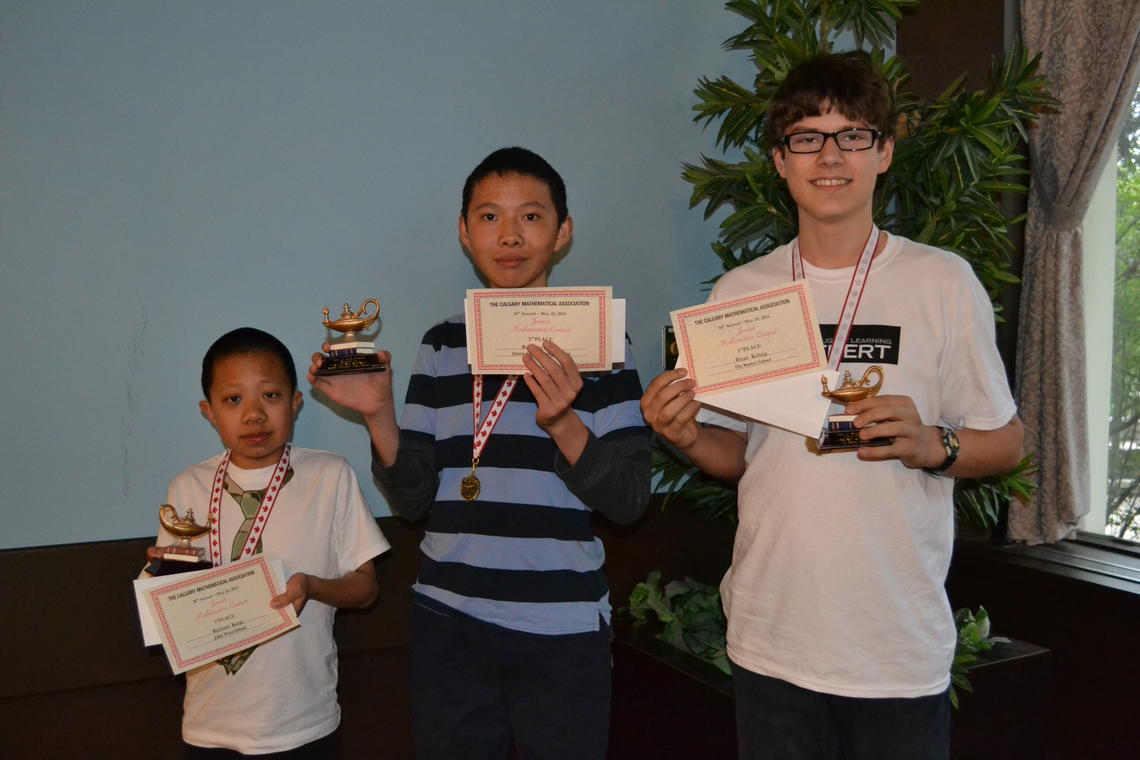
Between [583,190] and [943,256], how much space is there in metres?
1.79

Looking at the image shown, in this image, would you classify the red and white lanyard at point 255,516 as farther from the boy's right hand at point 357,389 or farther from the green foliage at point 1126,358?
the green foliage at point 1126,358

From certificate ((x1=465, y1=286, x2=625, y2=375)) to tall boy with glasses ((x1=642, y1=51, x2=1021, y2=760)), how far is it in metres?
0.17

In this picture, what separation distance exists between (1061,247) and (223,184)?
10.4ft

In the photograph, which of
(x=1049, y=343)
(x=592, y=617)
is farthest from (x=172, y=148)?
(x=1049, y=343)

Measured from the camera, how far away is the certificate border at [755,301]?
1.80 meters

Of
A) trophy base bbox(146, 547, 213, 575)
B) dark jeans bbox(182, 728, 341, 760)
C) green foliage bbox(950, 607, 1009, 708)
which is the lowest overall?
dark jeans bbox(182, 728, 341, 760)

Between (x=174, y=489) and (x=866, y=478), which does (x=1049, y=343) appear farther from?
(x=174, y=489)

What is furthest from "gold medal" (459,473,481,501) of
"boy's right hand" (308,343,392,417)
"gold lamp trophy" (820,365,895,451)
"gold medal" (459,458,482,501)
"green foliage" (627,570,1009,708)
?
"green foliage" (627,570,1009,708)

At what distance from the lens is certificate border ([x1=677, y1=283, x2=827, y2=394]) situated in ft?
5.91

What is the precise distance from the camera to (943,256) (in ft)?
6.02

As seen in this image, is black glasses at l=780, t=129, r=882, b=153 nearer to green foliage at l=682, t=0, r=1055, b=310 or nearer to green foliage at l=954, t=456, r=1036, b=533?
green foliage at l=682, t=0, r=1055, b=310

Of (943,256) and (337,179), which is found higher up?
(337,179)

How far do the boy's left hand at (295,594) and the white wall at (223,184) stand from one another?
790 millimetres

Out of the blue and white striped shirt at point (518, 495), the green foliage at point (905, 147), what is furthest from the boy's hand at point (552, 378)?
the green foliage at point (905, 147)
